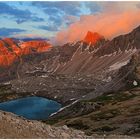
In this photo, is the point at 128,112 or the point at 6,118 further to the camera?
the point at 128,112

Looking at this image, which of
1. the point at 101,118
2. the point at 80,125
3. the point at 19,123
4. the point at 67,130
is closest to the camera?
the point at 19,123

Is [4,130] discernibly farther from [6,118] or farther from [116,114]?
[116,114]

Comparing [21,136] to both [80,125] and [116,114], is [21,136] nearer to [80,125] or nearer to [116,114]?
[80,125]

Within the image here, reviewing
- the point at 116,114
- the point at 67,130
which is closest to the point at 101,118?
the point at 116,114

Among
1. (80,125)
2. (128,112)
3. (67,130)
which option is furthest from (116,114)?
(67,130)

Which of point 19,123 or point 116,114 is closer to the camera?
point 19,123

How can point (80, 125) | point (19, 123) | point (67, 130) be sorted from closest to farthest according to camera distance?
point (19, 123)
point (67, 130)
point (80, 125)

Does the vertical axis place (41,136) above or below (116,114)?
above

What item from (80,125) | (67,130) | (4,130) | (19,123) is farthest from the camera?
(80,125)

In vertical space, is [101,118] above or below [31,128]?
below
